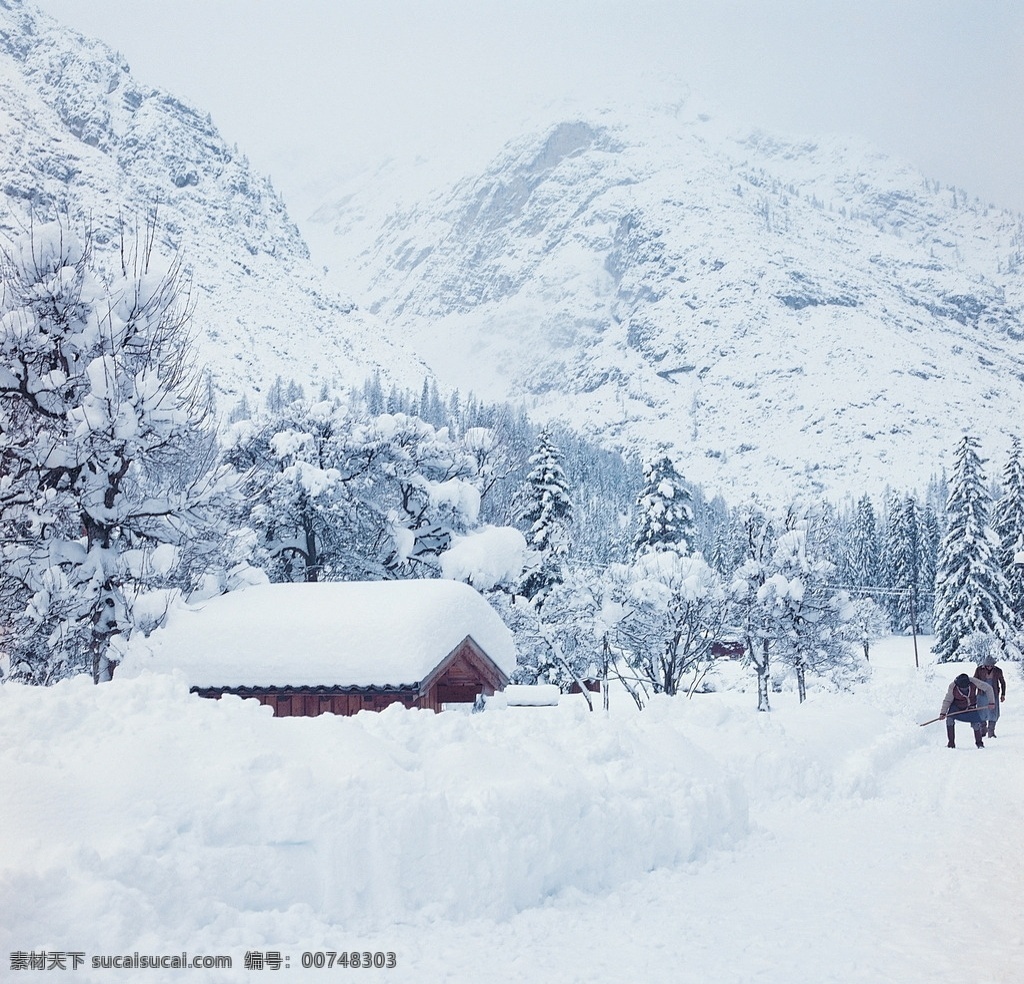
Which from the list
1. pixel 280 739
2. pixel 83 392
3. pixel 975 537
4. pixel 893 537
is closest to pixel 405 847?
pixel 280 739

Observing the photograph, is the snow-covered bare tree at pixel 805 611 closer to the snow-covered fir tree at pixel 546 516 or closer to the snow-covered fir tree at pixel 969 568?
the snow-covered fir tree at pixel 546 516

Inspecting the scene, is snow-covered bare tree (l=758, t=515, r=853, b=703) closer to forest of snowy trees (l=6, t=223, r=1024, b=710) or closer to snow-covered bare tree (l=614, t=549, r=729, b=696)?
forest of snowy trees (l=6, t=223, r=1024, b=710)

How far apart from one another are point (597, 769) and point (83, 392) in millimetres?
9702

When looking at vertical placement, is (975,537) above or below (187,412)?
below

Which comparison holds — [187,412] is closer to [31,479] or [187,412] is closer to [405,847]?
Answer: [31,479]

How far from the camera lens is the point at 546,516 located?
38.2 meters

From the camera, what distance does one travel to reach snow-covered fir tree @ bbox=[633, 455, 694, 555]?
46.1 metres

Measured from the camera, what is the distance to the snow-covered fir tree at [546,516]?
36.9 m

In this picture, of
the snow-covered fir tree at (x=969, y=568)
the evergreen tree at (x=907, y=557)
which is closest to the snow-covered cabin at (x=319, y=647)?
the snow-covered fir tree at (x=969, y=568)

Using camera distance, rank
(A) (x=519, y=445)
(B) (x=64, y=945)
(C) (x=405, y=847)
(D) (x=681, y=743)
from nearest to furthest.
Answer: (B) (x=64, y=945)
(C) (x=405, y=847)
(D) (x=681, y=743)
(A) (x=519, y=445)

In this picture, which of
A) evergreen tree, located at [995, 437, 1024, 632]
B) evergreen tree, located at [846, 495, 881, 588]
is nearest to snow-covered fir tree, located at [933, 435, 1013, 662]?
evergreen tree, located at [995, 437, 1024, 632]

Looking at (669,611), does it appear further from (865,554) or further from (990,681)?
(865,554)

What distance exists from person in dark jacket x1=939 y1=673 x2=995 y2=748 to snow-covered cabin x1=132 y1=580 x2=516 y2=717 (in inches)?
378

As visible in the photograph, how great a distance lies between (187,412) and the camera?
48.1 ft
